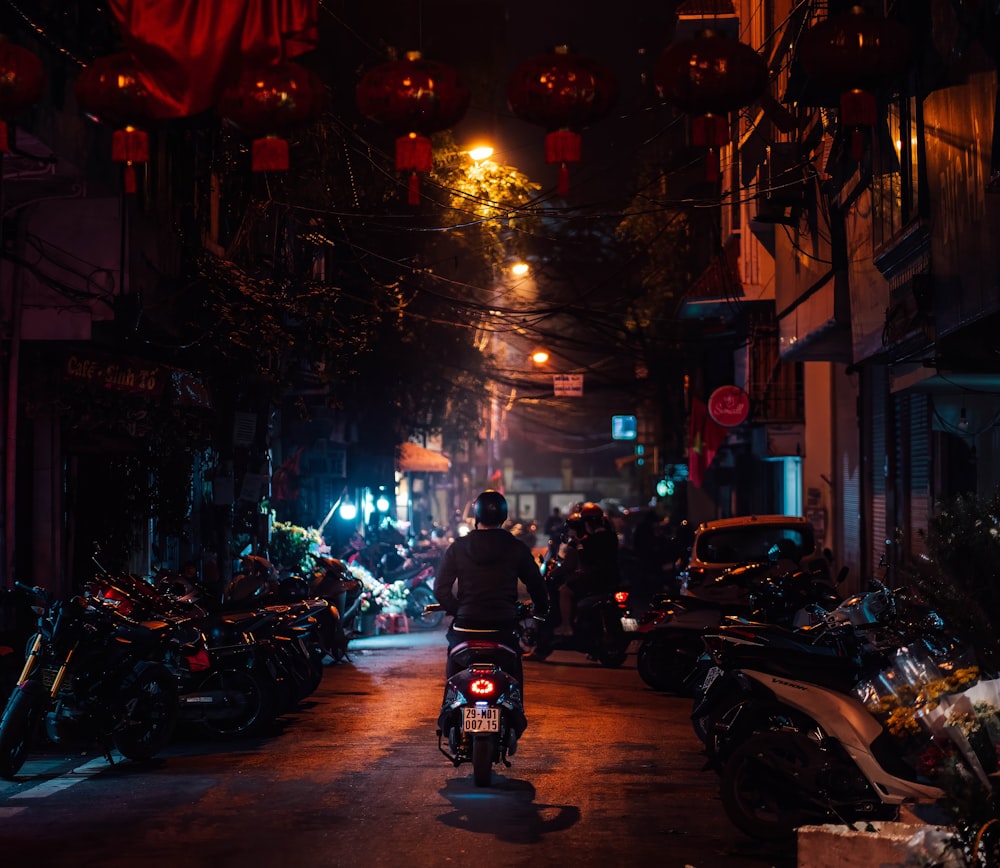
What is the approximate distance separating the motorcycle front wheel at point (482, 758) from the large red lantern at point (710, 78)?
405 centimetres

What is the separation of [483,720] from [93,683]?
3.56 m

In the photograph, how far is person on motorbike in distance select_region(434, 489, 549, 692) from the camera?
30.3 ft

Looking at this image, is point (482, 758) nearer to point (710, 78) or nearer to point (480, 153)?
point (710, 78)

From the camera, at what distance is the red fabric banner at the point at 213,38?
859cm

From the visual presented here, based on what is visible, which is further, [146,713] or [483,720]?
[146,713]

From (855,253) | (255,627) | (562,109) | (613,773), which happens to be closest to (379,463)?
(855,253)

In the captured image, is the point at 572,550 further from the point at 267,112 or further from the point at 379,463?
the point at 379,463

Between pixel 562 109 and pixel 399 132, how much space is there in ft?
3.30

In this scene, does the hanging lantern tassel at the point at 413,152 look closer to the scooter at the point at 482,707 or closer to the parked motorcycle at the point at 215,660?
the scooter at the point at 482,707

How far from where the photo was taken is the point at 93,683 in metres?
10.3

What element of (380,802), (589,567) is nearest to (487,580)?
(380,802)

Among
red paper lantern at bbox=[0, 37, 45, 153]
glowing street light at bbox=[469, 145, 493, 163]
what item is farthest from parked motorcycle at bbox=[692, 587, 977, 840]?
glowing street light at bbox=[469, 145, 493, 163]

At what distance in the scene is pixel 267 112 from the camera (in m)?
7.68

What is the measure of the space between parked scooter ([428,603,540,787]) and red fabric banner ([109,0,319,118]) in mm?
4183
